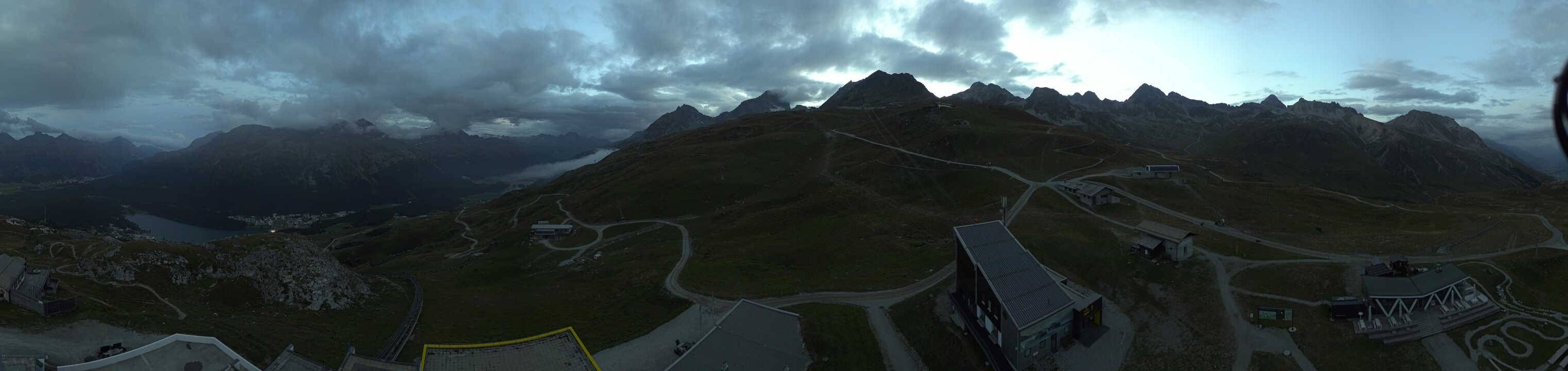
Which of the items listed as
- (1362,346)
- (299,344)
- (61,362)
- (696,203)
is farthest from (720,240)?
(1362,346)

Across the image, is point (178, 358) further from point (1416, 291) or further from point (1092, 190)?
point (1092, 190)

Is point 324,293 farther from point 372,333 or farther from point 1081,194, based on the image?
point 1081,194

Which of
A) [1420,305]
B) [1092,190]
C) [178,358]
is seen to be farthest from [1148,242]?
[178,358]

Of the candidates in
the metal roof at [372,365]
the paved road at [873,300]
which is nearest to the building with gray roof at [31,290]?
the metal roof at [372,365]

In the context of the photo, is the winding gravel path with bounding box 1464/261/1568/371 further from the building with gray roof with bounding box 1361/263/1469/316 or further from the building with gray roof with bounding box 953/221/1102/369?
the building with gray roof with bounding box 953/221/1102/369

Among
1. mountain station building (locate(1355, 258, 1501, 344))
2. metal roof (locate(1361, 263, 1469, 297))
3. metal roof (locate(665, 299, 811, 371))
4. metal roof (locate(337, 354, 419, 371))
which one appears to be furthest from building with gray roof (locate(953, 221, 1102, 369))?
metal roof (locate(337, 354, 419, 371))

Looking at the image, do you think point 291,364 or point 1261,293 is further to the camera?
point 1261,293
